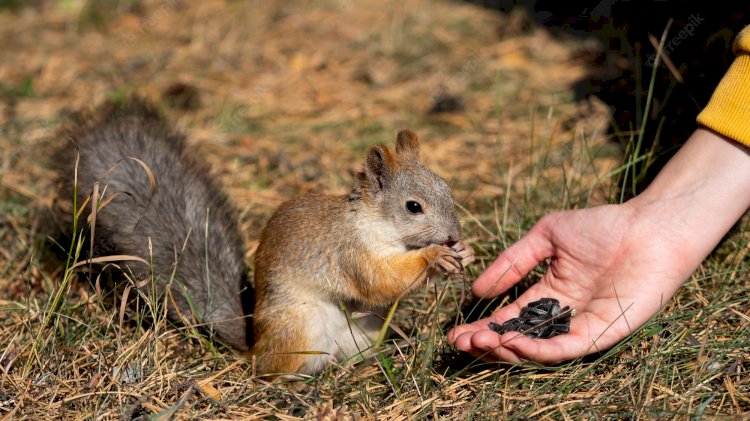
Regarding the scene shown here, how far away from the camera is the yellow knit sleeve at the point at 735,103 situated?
209 centimetres

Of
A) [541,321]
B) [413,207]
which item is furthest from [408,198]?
[541,321]

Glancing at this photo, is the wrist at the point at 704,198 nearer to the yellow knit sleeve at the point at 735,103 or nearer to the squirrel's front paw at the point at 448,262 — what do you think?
the yellow knit sleeve at the point at 735,103

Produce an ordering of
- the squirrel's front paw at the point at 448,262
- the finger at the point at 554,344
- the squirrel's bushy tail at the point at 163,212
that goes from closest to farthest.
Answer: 1. the finger at the point at 554,344
2. the squirrel's front paw at the point at 448,262
3. the squirrel's bushy tail at the point at 163,212

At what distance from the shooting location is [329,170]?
11.5 feet

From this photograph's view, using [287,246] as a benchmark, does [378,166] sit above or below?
above

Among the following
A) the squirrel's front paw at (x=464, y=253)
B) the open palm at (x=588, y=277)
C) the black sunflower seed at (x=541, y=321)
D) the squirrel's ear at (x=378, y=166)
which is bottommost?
the black sunflower seed at (x=541, y=321)

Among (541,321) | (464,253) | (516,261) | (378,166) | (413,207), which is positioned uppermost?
(378,166)

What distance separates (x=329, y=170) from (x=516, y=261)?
144 cm

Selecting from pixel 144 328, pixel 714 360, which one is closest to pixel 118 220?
pixel 144 328

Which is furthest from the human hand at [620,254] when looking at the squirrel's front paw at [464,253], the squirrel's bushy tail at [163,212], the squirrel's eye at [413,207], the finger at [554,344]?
the squirrel's bushy tail at [163,212]

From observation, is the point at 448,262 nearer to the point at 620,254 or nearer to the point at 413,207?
the point at 413,207

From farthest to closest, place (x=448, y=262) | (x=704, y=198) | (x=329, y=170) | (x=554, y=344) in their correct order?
(x=329, y=170) < (x=704, y=198) < (x=448, y=262) < (x=554, y=344)

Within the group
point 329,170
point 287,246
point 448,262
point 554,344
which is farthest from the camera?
point 329,170

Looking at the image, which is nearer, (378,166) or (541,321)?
(541,321)
